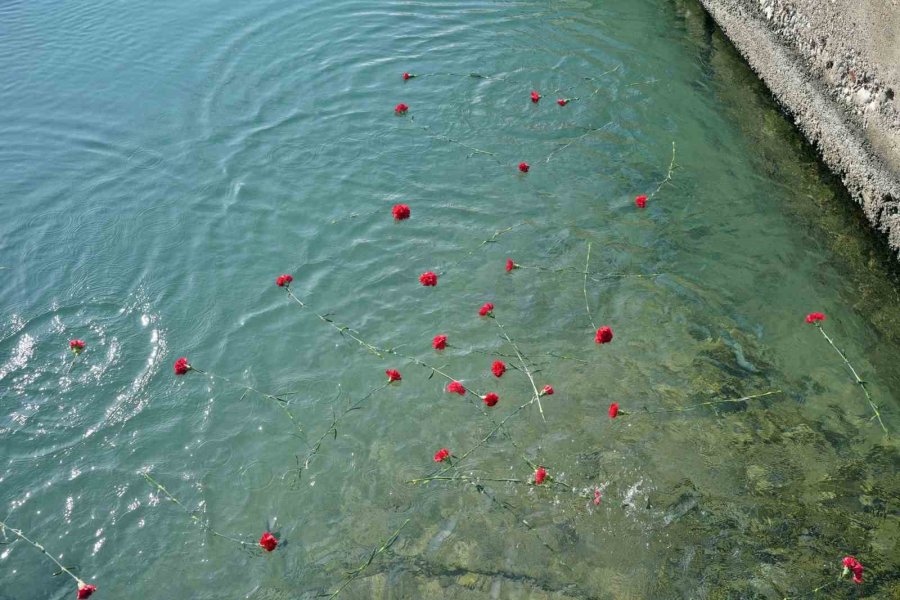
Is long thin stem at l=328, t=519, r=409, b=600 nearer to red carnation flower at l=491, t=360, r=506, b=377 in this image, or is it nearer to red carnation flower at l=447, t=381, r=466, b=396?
red carnation flower at l=447, t=381, r=466, b=396

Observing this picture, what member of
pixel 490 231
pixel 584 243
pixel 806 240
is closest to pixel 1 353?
pixel 490 231

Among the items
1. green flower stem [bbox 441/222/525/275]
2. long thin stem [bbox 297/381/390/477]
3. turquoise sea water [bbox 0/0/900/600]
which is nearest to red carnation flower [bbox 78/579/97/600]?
turquoise sea water [bbox 0/0/900/600]

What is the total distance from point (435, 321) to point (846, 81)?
454 centimetres

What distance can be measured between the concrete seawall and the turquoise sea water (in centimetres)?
29

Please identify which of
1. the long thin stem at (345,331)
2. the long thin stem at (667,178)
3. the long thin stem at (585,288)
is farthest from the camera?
the long thin stem at (667,178)

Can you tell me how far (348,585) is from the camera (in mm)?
4230

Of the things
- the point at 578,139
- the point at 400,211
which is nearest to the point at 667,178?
the point at 578,139

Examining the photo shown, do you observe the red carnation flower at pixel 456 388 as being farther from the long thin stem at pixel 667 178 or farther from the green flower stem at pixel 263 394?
the long thin stem at pixel 667 178

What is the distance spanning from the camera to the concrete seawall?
619 centimetres

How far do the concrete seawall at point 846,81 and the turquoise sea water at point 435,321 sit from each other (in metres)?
0.29

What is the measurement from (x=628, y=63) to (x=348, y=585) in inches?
260

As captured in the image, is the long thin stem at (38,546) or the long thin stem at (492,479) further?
the long thin stem at (492,479)

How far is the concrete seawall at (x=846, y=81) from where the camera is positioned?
244 inches

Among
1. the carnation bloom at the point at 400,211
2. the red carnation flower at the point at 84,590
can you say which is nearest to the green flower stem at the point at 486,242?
the carnation bloom at the point at 400,211
